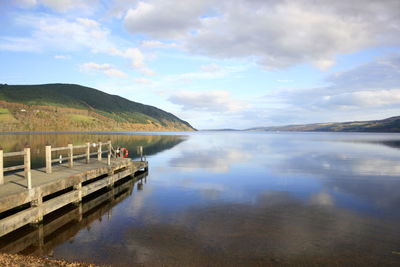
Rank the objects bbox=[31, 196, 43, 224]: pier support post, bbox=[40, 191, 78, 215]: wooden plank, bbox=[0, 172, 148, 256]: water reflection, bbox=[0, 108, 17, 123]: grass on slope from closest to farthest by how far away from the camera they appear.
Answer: bbox=[0, 172, 148, 256]: water reflection, bbox=[31, 196, 43, 224]: pier support post, bbox=[40, 191, 78, 215]: wooden plank, bbox=[0, 108, 17, 123]: grass on slope

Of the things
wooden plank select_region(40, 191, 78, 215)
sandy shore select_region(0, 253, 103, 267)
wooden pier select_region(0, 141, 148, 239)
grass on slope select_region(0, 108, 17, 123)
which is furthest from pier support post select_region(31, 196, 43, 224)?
grass on slope select_region(0, 108, 17, 123)

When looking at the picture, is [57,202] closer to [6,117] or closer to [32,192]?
[32,192]

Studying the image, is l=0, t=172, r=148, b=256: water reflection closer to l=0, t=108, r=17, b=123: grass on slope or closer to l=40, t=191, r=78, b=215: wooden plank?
l=40, t=191, r=78, b=215: wooden plank

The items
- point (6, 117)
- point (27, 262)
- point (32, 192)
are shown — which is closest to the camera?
point (27, 262)

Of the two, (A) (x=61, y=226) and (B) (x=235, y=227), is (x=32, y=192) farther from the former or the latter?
(B) (x=235, y=227)

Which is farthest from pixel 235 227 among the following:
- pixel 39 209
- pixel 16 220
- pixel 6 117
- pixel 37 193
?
pixel 6 117

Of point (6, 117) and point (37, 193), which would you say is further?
point (6, 117)

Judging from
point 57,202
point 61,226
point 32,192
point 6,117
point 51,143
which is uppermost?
point 6,117

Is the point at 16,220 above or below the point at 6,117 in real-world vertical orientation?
below

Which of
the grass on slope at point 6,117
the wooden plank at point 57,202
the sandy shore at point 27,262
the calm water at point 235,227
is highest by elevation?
the grass on slope at point 6,117

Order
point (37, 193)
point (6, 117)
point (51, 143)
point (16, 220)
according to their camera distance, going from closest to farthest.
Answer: point (16, 220)
point (37, 193)
point (51, 143)
point (6, 117)

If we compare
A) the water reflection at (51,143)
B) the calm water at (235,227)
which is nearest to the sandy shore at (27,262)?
the calm water at (235,227)

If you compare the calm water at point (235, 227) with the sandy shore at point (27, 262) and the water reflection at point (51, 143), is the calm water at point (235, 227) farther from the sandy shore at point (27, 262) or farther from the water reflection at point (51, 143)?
the water reflection at point (51, 143)

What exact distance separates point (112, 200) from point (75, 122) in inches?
7770
